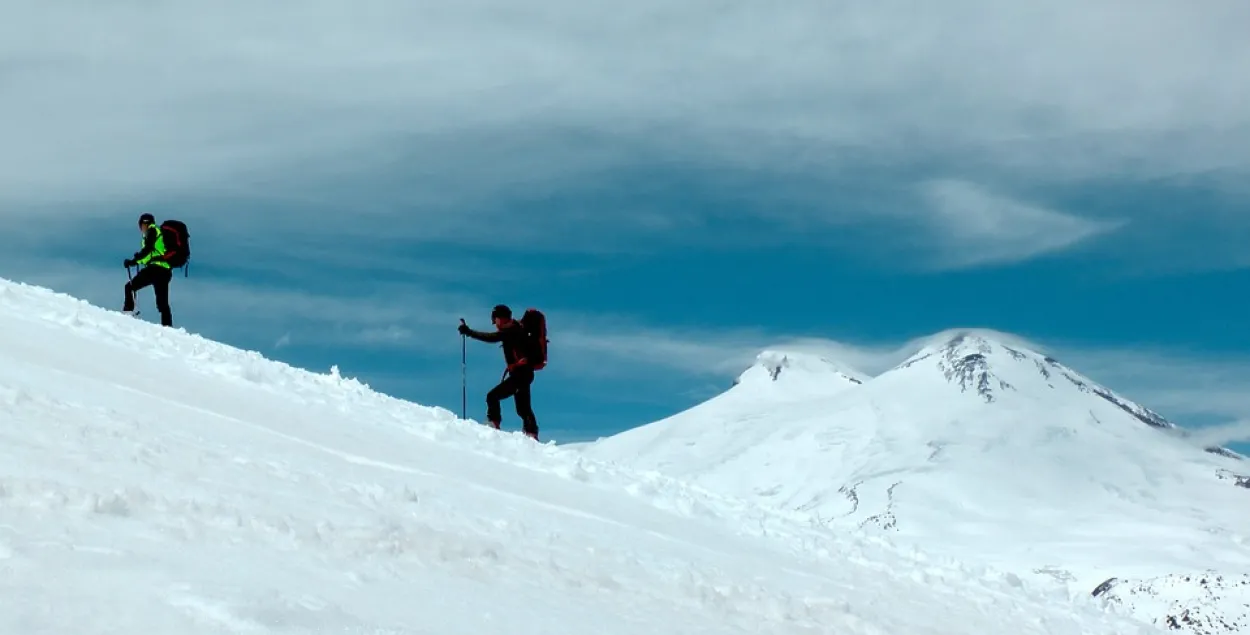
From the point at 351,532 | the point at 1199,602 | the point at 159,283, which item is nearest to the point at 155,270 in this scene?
the point at 159,283

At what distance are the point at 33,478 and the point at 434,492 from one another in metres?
4.24

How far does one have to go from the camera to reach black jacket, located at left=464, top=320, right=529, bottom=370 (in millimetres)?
19516

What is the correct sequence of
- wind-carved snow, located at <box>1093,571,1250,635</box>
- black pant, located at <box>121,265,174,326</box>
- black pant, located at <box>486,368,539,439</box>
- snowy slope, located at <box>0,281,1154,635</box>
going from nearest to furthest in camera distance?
snowy slope, located at <box>0,281,1154,635</box>, black pant, located at <box>486,368,539,439</box>, black pant, located at <box>121,265,174,326</box>, wind-carved snow, located at <box>1093,571,1250,635</box>

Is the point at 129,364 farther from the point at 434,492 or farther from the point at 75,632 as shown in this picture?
the point at 75,632

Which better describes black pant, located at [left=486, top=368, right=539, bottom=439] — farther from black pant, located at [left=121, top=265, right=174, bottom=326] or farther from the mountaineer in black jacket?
black pant, located at [left=121, top=265, right=174, bottom=326]

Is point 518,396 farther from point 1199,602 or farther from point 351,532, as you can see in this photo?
point 1199,602

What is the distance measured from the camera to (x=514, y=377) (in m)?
19.4

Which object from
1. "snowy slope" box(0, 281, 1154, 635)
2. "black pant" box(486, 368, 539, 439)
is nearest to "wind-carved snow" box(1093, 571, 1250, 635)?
"black pant" box(486, 368, 539, 439)

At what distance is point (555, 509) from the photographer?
504 inches

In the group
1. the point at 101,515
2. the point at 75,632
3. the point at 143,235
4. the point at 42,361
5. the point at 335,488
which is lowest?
the point at 75,632

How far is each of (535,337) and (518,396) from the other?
37.1 inches

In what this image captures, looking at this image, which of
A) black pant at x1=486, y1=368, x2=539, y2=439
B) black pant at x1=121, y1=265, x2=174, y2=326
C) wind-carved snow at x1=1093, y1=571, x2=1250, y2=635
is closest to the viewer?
black pant at x1=486, y1=368, x2=539, y2=439

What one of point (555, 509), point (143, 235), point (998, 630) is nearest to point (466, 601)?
point (555, 509)

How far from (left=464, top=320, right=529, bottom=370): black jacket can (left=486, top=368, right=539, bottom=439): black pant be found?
201mm
